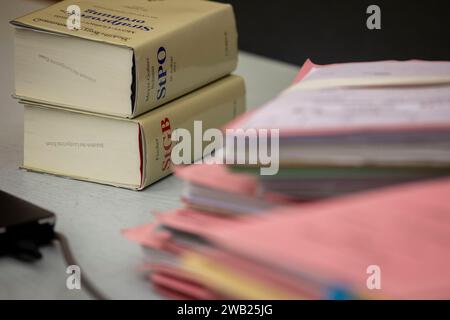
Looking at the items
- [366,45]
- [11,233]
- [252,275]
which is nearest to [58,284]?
[11,233]

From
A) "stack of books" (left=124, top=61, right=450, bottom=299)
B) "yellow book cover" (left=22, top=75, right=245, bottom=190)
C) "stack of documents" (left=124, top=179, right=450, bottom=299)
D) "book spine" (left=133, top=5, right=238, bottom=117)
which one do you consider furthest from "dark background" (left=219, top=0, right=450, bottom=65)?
"stack of documents" (left=124, top=179, right=450, bottom=299)

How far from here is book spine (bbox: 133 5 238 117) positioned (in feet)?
3.09

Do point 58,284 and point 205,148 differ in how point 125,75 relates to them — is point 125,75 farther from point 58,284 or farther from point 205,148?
point 58,284

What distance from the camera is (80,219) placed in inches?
33.9

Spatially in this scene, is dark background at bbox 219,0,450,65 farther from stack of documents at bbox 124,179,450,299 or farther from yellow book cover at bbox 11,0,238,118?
stack of documents at bbox 124,179,450,299

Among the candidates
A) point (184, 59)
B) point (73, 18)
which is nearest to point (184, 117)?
point (184, 59)

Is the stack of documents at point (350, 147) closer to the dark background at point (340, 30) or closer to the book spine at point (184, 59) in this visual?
the book spine at point (184, 59)

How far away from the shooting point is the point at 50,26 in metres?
0.95

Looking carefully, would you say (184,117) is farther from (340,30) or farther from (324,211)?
(340,30)

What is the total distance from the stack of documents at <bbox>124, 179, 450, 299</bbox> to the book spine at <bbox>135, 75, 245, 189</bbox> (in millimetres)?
322

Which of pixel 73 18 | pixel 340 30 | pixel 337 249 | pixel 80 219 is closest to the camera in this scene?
pixel 337 249

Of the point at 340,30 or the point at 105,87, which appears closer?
the point at 105,87

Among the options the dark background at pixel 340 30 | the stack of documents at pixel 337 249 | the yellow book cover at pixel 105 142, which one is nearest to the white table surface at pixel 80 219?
the yellow book cover at pixel 105 142

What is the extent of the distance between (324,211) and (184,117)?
0.47 meters
